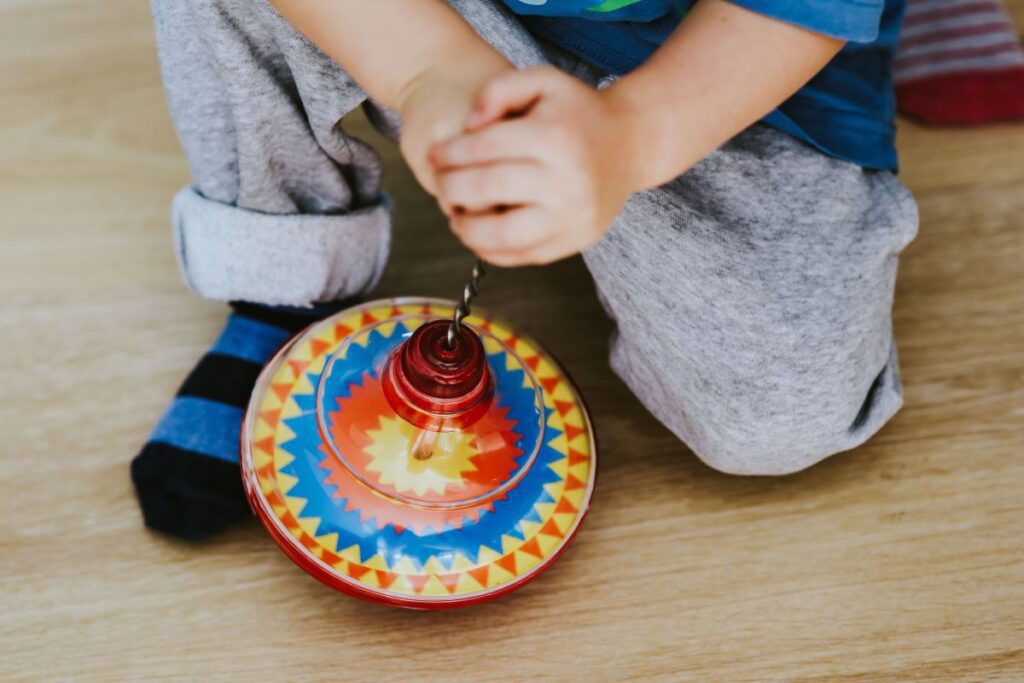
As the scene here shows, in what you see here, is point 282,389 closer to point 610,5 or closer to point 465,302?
point 465,302

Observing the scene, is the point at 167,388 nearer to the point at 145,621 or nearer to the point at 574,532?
the point at 145,621

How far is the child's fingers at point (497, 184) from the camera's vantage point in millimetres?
377

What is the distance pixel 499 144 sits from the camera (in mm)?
376

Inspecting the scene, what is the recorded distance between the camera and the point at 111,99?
804 mm

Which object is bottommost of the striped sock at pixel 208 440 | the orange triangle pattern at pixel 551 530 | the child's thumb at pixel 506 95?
the striped sock at pixel 208 440

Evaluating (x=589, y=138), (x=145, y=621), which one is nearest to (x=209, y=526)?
(x=145, y=621)

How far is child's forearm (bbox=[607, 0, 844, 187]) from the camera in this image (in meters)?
0.44

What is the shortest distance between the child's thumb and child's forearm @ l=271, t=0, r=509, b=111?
6cm

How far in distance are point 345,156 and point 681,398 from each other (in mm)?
273

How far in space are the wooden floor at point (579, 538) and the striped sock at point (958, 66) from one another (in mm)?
90

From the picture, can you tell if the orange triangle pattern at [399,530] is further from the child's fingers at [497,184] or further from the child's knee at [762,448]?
the child's fingers at [497,184]

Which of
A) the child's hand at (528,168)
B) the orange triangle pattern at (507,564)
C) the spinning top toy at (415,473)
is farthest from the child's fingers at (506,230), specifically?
the orange triangle pattern at (507,564)

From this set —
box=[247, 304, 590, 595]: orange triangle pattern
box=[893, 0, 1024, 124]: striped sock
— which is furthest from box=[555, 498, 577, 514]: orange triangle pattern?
box=[893, 0, 1024, 124]: striped sock

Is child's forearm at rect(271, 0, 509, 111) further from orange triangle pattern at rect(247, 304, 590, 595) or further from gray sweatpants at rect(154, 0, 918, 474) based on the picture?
orange triangle pattern at rect(247, 304, 590, 595)
